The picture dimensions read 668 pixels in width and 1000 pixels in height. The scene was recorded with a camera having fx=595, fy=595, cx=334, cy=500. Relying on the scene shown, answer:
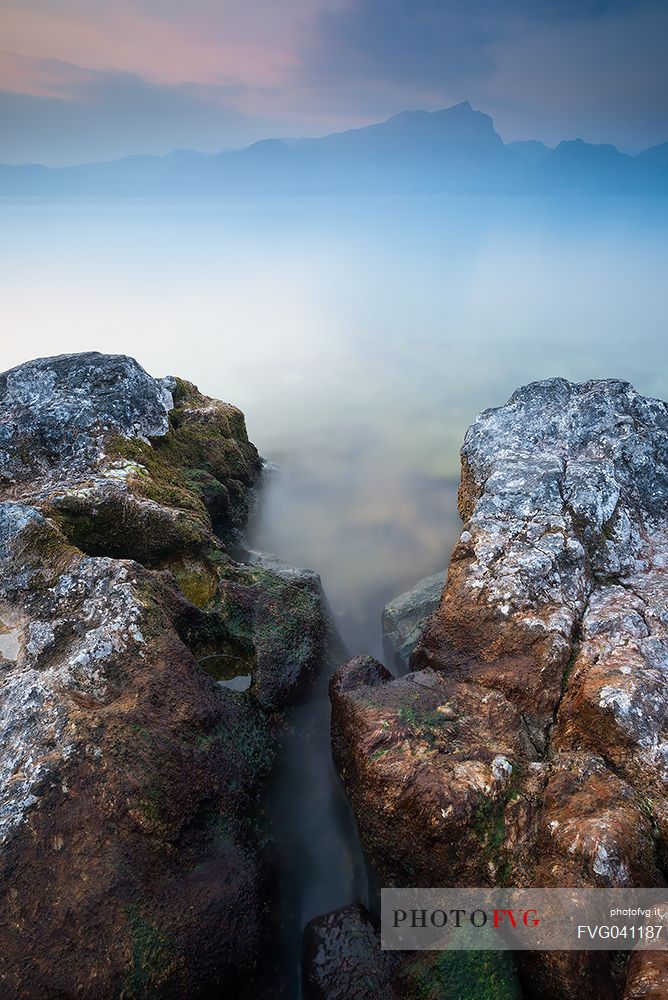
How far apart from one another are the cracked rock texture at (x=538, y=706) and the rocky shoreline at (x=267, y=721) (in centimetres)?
3

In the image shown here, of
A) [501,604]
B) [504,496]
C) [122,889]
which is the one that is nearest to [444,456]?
[504,496]

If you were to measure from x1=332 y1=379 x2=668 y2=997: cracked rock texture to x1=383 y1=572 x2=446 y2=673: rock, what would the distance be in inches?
66.0

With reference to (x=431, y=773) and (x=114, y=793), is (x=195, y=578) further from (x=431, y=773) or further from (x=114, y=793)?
(x=431, y=773)

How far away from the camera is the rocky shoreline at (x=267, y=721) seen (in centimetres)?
510

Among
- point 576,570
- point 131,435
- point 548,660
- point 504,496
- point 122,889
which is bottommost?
point 122,889

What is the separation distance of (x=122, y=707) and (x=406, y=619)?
5792mm

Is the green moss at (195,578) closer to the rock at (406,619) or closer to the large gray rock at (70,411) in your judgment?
the large gray rock at (70,411)

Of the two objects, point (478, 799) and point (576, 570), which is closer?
point (478, 799)

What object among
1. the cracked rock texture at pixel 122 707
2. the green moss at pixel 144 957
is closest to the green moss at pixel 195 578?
the cracked rock texture at pixel 122 707

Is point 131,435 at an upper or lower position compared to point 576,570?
upper

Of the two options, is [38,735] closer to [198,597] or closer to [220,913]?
[220,913]

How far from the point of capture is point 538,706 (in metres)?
6.82

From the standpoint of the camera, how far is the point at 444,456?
20203 millimetres

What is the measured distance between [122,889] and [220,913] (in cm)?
96
